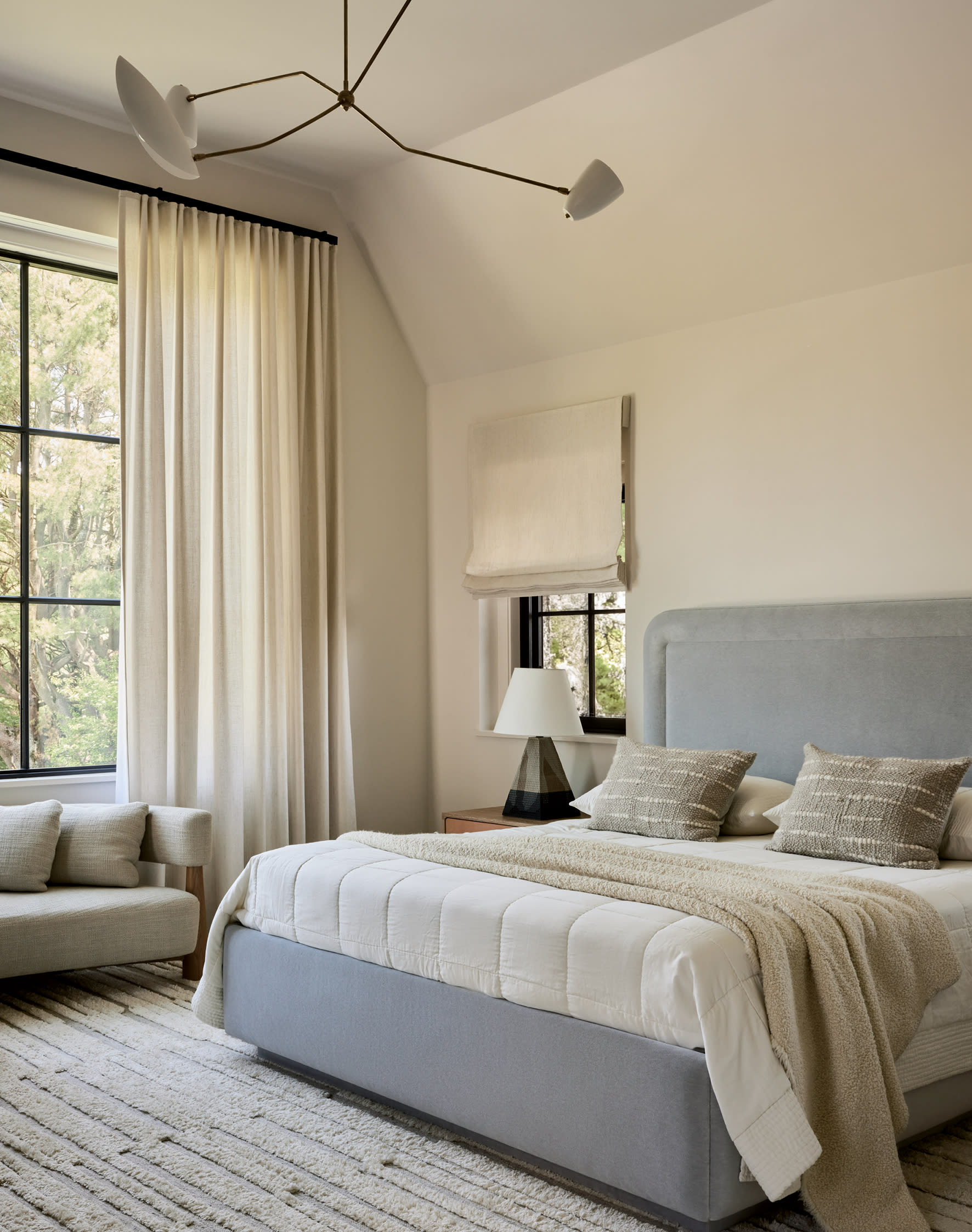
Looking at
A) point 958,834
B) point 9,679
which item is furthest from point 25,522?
point 958,834

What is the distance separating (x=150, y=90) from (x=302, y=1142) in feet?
8.00

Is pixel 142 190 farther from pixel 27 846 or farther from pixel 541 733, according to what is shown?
pixel 541 733

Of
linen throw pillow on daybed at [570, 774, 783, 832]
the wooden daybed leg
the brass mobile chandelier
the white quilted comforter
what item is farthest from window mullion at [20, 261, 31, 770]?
linen throw pillow on daybed at [570, 774, 783, 832]

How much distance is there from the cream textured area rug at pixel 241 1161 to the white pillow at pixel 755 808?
1.15m

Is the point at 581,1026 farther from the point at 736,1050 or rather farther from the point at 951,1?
the point at 951,1

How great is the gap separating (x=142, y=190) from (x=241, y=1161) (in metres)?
3.68

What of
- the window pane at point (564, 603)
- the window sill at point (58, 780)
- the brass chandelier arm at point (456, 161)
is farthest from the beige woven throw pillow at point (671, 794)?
the window sill at point (58, 780)

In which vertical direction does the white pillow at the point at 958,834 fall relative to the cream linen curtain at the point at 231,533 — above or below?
below

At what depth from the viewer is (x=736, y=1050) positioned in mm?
2182

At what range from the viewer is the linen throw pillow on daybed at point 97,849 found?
13.6 feet

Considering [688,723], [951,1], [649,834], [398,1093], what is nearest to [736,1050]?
[398,1093]

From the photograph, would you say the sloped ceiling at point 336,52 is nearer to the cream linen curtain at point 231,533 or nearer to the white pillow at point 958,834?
the cream linen curtain at point 231,533

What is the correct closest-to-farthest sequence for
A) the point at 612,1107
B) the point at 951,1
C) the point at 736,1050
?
1. the point at 736,1050
2. the point at 612,1107
3. the point at 951,1

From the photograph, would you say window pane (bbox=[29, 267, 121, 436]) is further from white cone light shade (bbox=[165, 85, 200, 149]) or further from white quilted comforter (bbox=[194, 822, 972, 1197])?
white quilted comforter (bbox=[194, 822, 972, 1197])
